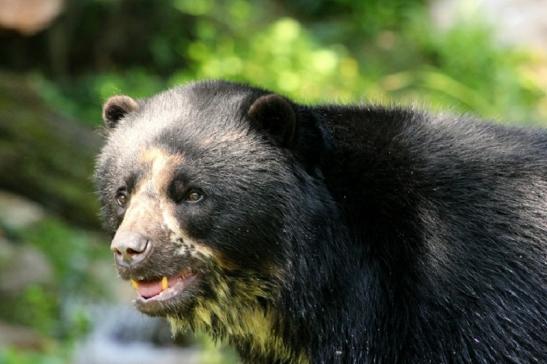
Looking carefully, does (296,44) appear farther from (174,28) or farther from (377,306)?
(377,306)

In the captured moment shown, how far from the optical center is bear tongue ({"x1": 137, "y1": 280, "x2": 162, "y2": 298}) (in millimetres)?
4195

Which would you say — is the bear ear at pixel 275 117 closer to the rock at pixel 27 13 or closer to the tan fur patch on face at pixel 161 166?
the tan fur patch on face at pixel 161 166

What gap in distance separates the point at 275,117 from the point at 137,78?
29.3 ft

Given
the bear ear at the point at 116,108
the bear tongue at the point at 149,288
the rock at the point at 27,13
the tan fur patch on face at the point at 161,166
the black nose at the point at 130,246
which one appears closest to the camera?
the black nose at the point at 130,246

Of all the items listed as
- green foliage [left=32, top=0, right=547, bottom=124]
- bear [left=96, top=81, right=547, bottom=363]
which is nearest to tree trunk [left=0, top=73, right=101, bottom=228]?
green foliage [left=32, top=0, right=547, bottom=124]

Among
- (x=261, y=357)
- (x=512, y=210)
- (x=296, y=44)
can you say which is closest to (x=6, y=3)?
(x=296, y=44)

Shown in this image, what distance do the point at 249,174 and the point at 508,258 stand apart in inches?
44.1

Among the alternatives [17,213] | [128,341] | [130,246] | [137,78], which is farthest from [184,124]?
[137,78]

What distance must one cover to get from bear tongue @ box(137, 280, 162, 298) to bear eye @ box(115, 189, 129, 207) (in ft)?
1.13

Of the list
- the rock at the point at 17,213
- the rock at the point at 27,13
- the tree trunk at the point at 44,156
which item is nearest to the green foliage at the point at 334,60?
the rock at the point at 17,213

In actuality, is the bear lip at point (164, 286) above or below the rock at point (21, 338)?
above

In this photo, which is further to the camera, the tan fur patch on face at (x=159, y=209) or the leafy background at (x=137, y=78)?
the leafy background at (x=137, y=78)

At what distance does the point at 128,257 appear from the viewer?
403 cm

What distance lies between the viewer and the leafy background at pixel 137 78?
29.0 ft
